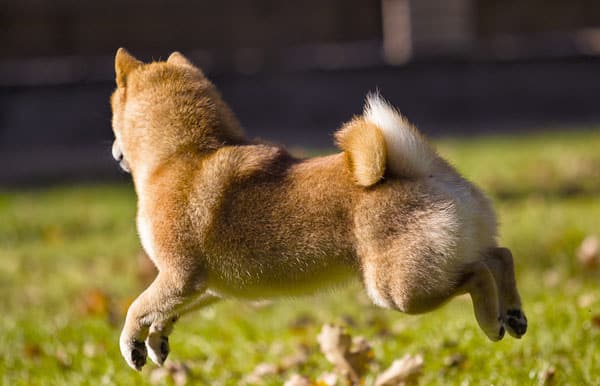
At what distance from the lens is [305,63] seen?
40.7 ft


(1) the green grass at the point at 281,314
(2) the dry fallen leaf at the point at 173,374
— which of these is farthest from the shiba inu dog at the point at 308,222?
(1) the green grass at the point at 281,314

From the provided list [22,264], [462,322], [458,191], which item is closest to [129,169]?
[458,191]

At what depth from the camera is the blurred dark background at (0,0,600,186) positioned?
36.7ft

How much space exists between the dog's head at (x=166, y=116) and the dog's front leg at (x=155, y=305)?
41 centimetres

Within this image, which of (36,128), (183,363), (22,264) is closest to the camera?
(183,363)

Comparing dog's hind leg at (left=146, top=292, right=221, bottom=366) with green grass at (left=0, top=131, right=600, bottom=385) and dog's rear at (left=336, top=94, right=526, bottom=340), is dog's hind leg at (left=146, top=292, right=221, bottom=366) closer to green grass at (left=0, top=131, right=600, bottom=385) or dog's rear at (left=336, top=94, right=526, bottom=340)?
green grass at (left=0, top=131, right=600, bottom=385)

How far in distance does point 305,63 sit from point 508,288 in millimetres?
9728

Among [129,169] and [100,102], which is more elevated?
[129,169]

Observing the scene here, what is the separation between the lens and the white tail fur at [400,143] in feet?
8.79

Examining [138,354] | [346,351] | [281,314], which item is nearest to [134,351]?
[138,354]

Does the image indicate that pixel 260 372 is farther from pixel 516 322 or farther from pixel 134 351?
pixel 516 322

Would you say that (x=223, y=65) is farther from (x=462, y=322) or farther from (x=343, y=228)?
(x=343, y=228)

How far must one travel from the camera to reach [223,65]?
1217cm

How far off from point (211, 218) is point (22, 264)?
11.3ft
